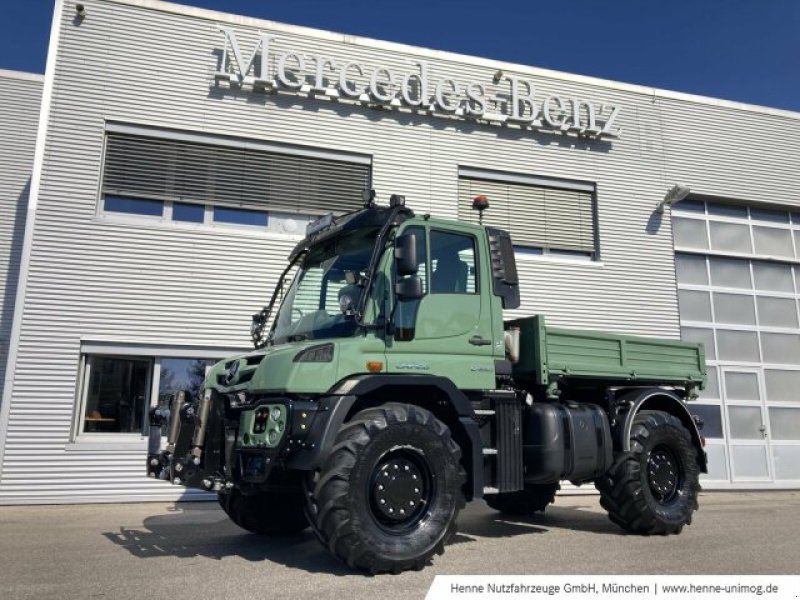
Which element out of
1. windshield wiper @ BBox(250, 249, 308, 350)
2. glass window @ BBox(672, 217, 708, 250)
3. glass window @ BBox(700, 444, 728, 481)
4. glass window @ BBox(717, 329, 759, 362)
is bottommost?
glass window @ BBox(700, 444, 728, 481)

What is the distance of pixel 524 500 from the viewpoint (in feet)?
28.0

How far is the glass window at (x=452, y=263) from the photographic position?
6.07 metres

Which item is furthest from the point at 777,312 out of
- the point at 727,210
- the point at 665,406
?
the point at 665,406

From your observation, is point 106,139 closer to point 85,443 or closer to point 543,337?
point 85,443

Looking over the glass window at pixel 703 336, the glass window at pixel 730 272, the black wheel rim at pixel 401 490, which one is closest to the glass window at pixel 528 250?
the glass window at pixel 703 336

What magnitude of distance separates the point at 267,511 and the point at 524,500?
11.2 ft

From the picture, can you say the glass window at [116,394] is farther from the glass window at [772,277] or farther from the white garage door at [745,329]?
the glass window at [772,277]

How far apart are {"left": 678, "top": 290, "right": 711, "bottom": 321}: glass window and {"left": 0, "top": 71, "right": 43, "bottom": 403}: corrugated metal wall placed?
1247cm

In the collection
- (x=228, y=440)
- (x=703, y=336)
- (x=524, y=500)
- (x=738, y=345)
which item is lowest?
(x=524, y=500)

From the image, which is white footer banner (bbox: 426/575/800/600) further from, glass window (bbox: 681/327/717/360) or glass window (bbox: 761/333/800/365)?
glass window (bbox: 761/333/800/365)

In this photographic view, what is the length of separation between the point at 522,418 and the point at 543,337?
0.86m

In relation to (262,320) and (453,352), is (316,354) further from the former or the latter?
(262,320)

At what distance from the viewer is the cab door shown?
568cm

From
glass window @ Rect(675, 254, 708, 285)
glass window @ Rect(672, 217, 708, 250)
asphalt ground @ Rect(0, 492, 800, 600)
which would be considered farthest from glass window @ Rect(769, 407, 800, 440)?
asphalt ground @ Rect(0, 492, 800, 600)
